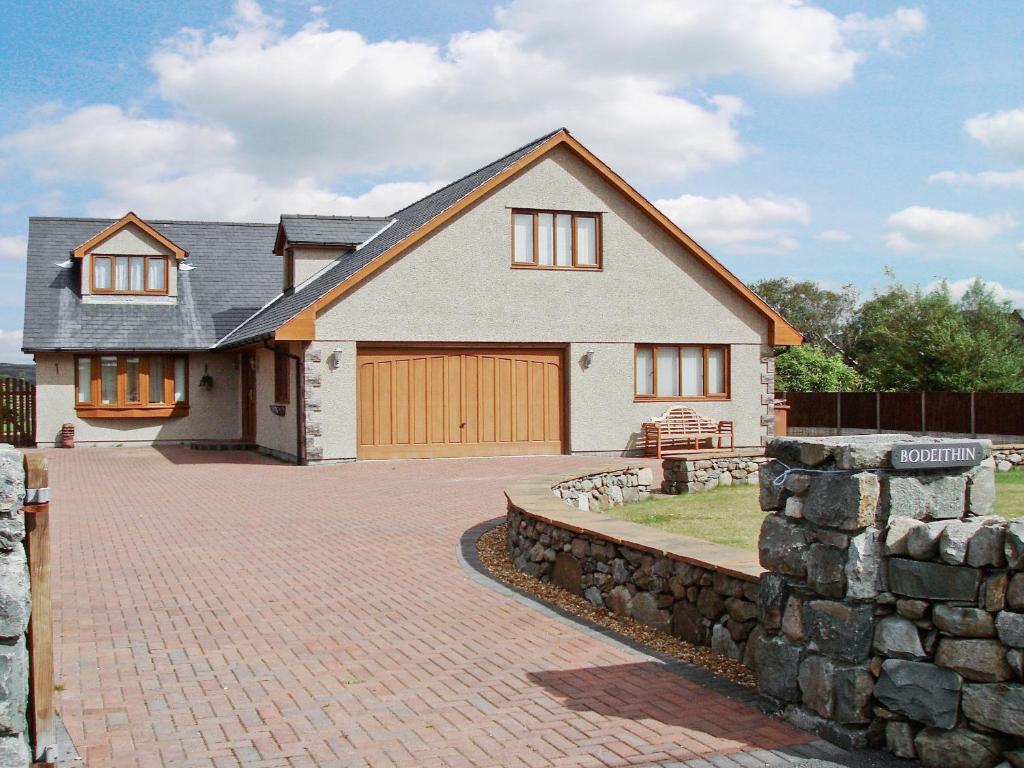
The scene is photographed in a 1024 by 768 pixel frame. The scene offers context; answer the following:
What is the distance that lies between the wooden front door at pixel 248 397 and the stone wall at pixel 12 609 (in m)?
23.7

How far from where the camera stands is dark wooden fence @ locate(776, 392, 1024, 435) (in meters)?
29.8

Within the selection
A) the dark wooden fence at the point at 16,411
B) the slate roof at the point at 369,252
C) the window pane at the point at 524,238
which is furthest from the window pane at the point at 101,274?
the window pane at the point at 524,238

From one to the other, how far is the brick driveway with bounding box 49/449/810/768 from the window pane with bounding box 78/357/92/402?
52.2 feet

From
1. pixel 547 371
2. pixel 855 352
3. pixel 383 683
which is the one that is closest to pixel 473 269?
pixel 547 371

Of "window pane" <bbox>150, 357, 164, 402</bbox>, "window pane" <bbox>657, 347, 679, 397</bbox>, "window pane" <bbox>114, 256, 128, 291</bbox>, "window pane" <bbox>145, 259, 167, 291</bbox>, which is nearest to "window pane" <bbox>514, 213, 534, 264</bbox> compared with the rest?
"window pane" <bbox>657, 347, 679, 397</bbox>

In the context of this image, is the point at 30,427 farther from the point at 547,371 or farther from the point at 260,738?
the point at 260,738

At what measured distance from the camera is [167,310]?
94.8 feet

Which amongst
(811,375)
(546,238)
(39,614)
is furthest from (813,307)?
(39,614)

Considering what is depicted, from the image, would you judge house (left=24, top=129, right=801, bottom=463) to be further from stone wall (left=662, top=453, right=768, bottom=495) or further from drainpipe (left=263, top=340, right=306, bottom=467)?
stone wall (left=662, top=453, right=768, bottom=495)

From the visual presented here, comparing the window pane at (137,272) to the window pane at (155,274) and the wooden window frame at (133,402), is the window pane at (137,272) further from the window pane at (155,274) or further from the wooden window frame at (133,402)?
the wooden window frame at (133,402)

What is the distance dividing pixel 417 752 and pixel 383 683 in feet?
3.98

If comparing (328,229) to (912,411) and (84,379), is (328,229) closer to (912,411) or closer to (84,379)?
(84,379)

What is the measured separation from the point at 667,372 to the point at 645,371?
0.56 meters

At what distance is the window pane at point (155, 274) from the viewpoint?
29.2 m
